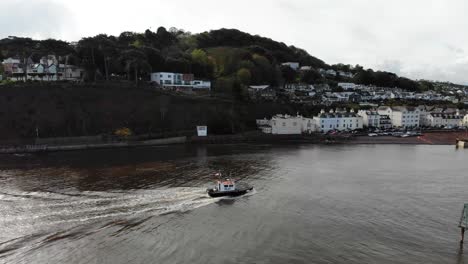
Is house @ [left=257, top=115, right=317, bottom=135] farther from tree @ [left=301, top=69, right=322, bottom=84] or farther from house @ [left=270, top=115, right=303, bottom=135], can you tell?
tree @ [left=301, top=69, right=322, bottom=84]

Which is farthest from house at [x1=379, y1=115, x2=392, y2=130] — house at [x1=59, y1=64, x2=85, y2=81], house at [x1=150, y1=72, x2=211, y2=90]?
house at [x1=59, y1=64, x2=85, y2=81]

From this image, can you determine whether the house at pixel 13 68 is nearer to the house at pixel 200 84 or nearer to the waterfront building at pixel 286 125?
the house at pixel 200 84

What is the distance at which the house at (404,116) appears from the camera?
68875 millimetres

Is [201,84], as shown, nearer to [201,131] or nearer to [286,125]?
[201,131]

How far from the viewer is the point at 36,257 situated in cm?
1739

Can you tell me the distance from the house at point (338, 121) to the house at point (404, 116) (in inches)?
300

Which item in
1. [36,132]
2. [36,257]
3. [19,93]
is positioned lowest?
[36,257]

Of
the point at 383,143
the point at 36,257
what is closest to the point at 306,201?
the point at 36,257

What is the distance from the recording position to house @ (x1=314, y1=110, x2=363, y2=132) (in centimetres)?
6341

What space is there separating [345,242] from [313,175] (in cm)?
1458

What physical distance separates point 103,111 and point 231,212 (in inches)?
1399

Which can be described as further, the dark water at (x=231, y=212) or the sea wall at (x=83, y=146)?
the sea wall at (x=83, y=146)

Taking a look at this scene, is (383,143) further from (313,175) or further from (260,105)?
(313,175)

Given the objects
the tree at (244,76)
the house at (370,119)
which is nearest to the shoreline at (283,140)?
the house at (370,119)
